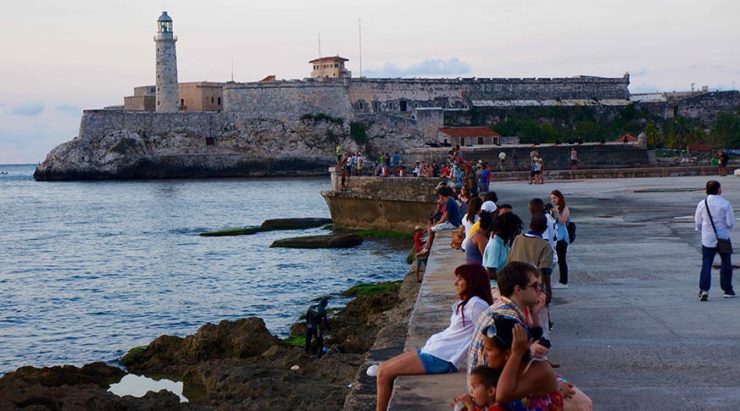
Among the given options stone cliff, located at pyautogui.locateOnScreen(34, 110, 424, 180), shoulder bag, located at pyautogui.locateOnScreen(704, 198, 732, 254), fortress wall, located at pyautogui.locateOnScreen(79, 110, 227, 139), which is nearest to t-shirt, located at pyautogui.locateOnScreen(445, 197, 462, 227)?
shoulder bag, located at pyautogui.locateOnScreen(704, 198, 732, 254)

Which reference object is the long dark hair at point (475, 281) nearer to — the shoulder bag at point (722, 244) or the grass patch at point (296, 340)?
the shoulder bag at point (722, 244)

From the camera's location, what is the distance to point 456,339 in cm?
733

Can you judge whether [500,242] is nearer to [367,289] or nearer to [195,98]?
[367,289]

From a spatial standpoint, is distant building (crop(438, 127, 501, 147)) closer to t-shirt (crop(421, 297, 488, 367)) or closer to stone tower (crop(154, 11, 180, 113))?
stone tower (crop(154, 11, 180, 113))

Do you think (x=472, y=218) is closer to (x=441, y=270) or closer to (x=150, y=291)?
(x=441, y=270)

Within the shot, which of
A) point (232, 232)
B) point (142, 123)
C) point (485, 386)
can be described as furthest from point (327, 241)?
point (142, 123)

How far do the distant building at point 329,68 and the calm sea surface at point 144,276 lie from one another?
167 feet

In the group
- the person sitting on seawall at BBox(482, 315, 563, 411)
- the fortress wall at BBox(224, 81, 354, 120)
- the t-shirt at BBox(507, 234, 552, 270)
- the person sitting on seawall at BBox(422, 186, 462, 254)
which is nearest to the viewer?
the person sitting on seawall at BBox(482, 315, 563, 411)

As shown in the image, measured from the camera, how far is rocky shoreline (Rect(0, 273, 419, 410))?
413 inches

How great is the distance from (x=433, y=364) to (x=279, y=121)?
295ft

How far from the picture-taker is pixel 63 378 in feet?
43.5

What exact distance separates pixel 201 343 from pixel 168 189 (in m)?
68.5

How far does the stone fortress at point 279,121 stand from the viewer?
94438 millimetres

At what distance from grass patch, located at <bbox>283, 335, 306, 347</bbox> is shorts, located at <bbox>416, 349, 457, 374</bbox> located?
795 cm
